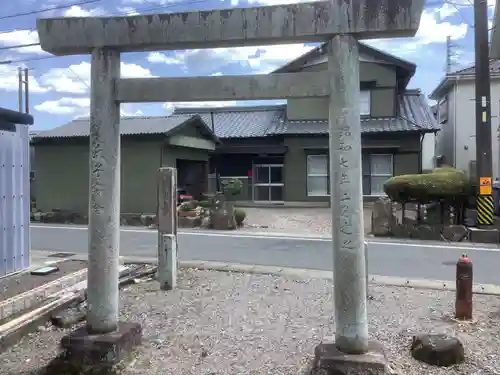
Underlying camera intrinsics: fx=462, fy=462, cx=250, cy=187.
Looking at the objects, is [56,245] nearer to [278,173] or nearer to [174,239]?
[174,239]

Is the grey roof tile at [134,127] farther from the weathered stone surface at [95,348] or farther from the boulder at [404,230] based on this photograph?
the weathered stone surface at [95,348]

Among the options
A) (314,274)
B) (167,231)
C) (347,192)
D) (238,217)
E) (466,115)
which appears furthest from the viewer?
(466,115)

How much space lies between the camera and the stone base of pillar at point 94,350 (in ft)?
14.6

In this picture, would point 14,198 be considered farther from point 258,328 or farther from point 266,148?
point 266,148

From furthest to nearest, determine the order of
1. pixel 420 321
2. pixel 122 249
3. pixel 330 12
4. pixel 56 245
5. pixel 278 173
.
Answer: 1. pixel 278 173
2. pixel 56 245
3. pixel 122 249
4. pixel 420 321
5. pixel 330 12

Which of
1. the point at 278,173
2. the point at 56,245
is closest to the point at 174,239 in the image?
the point at 56,245

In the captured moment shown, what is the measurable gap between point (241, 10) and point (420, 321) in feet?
14.1

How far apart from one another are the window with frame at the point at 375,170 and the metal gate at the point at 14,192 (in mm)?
17586

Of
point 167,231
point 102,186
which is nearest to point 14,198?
point 167,231

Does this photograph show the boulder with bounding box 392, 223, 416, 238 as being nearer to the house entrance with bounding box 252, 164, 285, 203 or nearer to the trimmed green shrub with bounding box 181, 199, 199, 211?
the trimmed green shrub with bounding box 181, 199, 199, 211

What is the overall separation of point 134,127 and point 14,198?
43.6ft

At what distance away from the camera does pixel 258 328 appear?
5633 millimetres

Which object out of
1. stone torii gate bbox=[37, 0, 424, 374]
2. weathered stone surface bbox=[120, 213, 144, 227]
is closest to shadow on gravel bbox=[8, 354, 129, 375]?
stone torii gate bbox=[37, 0, 424, 374]

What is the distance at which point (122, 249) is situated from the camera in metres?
12.2
